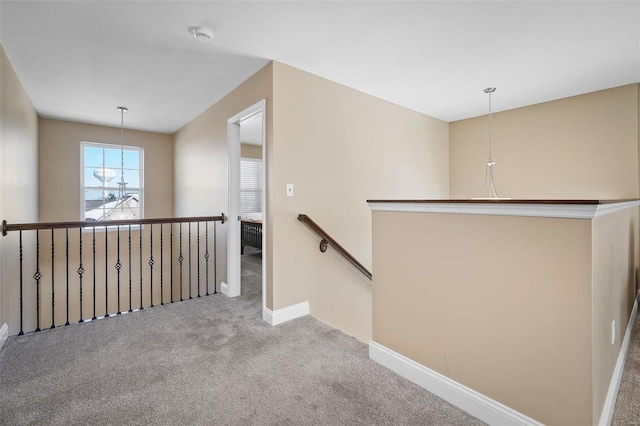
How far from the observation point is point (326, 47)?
2.43m

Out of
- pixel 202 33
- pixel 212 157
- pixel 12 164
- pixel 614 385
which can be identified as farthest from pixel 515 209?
pixel 12 164

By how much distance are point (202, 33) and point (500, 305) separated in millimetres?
2582

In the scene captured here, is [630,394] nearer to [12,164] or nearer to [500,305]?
[500,305]

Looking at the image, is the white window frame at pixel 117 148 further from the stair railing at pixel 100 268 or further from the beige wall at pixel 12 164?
the beige wall at pixel 12 164

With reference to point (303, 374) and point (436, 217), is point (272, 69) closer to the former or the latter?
point (436, 217)

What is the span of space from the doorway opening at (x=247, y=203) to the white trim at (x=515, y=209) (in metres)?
1.48

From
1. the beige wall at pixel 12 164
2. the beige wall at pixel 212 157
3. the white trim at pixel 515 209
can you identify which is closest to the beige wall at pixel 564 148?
the white trim at pixel 515 209

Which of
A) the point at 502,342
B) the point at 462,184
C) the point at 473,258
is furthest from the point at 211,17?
the point at 462,184

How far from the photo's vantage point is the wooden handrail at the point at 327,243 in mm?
2795

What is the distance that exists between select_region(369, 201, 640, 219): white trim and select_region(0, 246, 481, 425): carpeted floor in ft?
3.40

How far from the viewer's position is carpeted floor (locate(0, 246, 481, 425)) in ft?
4.94

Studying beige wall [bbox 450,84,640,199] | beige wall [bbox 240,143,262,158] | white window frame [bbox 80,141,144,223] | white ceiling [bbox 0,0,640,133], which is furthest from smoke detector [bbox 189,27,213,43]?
beige wall [bbox 240,143,262,158]

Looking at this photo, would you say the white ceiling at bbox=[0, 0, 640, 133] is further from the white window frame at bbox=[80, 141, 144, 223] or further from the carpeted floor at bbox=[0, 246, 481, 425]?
the carpeted floor at bbox=[0, 246, 481, 425]

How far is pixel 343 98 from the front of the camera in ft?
10.7
